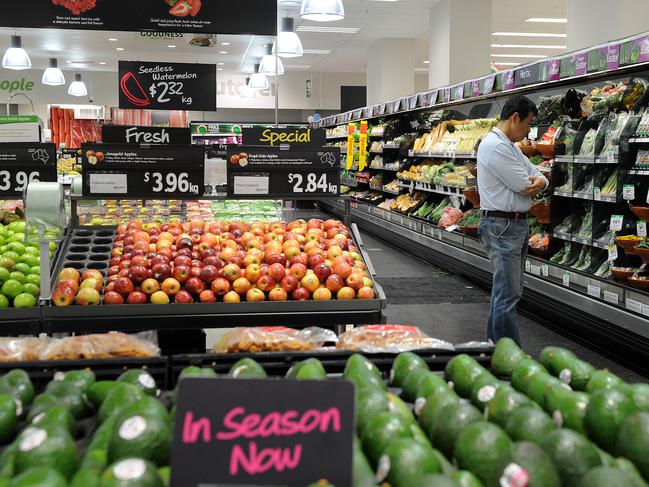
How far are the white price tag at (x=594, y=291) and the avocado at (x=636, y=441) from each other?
13.3ft

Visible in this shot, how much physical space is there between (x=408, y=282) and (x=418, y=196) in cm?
313

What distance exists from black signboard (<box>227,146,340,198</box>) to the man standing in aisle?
43.0 inches

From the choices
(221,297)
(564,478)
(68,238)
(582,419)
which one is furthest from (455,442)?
(68,238)

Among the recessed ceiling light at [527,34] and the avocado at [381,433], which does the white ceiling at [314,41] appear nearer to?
the recessed ceiling light at [527,34]

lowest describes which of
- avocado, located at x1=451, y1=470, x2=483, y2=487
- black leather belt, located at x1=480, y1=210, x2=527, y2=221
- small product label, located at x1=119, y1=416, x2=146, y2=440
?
avocado, located at x1=451, y1=470, x2=483, y2=487

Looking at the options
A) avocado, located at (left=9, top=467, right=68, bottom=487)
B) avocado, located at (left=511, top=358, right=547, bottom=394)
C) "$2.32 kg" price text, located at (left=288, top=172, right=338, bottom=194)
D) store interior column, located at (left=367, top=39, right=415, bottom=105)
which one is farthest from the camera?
store interior column, located at (left=367, top=39, right=415, bottom=105)

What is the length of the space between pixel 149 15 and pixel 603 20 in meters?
4.26

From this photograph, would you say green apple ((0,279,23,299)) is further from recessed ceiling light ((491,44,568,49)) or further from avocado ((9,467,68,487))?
recessed ceiling light ((491,44,568,49))

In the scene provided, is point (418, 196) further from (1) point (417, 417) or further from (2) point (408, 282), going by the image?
(1) point (417, 417)

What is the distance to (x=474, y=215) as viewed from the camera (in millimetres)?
8281

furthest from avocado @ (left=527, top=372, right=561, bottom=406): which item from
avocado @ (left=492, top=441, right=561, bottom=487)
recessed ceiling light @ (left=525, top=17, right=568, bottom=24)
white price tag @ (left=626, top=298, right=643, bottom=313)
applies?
recessed ceiling light @ (left=525, top=17, right=568, bottom=24)

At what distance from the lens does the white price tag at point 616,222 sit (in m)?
5.29

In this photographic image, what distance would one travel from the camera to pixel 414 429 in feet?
5.27

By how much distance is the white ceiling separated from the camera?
12.6m
